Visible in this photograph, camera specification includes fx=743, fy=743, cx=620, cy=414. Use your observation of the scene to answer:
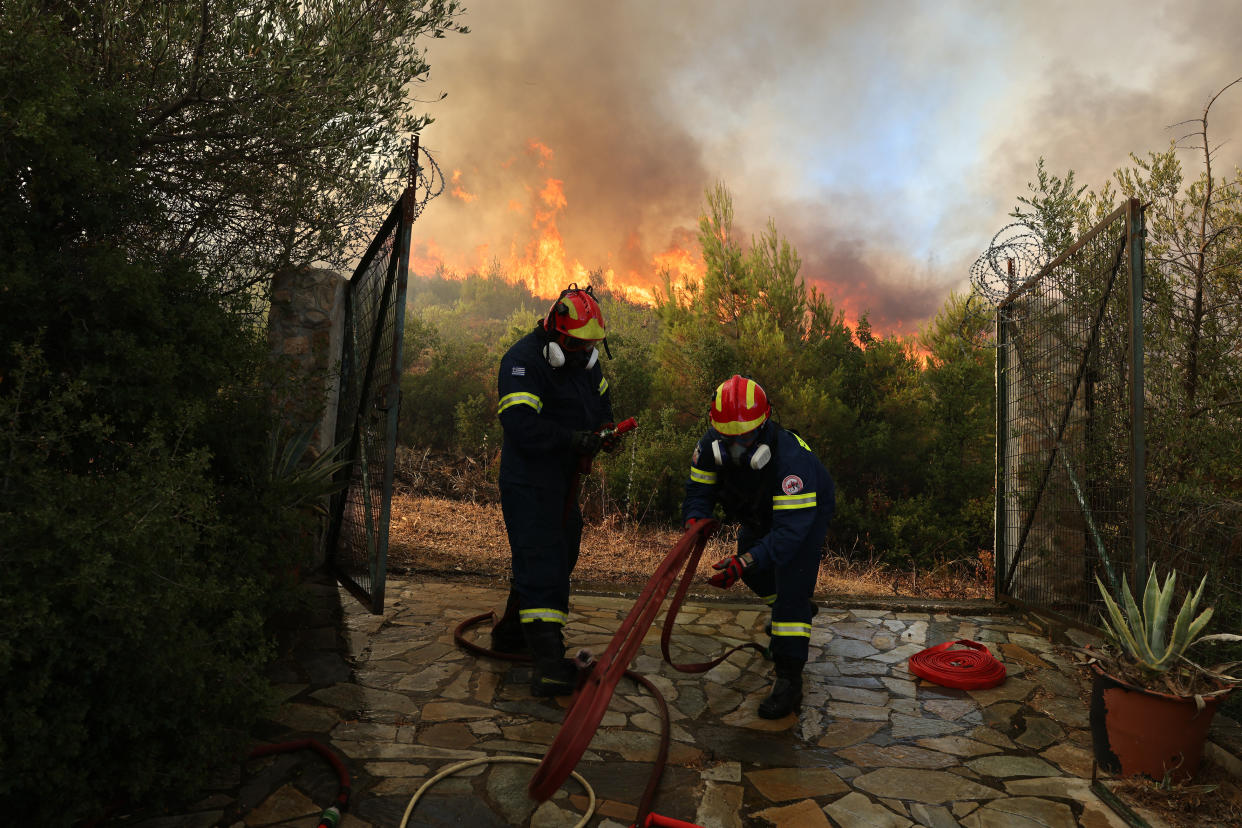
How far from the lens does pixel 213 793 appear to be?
9.96 feet

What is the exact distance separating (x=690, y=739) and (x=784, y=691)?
0.66 meters

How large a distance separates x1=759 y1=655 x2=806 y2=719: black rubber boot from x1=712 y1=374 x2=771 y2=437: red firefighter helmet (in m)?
1.32

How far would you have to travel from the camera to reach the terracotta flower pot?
11.2ft

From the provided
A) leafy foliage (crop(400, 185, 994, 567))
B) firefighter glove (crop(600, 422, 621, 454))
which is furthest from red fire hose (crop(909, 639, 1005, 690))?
leafy foliage (crop(400, 185, 994, 567))

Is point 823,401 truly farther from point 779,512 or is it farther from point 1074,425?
point 779,512

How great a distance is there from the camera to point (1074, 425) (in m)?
5.67

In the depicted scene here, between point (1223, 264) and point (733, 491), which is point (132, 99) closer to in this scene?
point (733, 491)

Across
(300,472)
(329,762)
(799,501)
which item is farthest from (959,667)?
(300,472)

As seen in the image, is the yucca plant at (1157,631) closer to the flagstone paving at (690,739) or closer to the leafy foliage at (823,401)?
the flagstone paving at (690,739)

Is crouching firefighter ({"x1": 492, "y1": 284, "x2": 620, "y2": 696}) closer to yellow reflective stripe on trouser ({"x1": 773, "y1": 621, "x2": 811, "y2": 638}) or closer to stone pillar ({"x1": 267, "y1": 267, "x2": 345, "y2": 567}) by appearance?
yellow reflective stripe on trouser ({"x1": 773, "y1": 621, "x2": 811, "y2": 638})

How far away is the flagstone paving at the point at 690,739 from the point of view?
3.13m

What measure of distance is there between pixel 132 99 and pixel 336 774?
3.24 metres

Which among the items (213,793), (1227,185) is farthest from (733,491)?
(1227,185)

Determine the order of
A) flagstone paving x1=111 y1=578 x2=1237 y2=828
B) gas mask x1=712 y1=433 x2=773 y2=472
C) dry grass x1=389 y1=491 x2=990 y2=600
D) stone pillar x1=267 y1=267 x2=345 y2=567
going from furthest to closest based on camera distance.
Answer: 1. dry grass x1=389 y1=491 x2=990 y2=600
2. stone pillar x1=267 y1=267 x2=345 y2=567
3. gas mask x1=712 y1=433 x2=773 y2=472
4. flagstone paving x1=111 y1=578 x2=1237 y2=828
